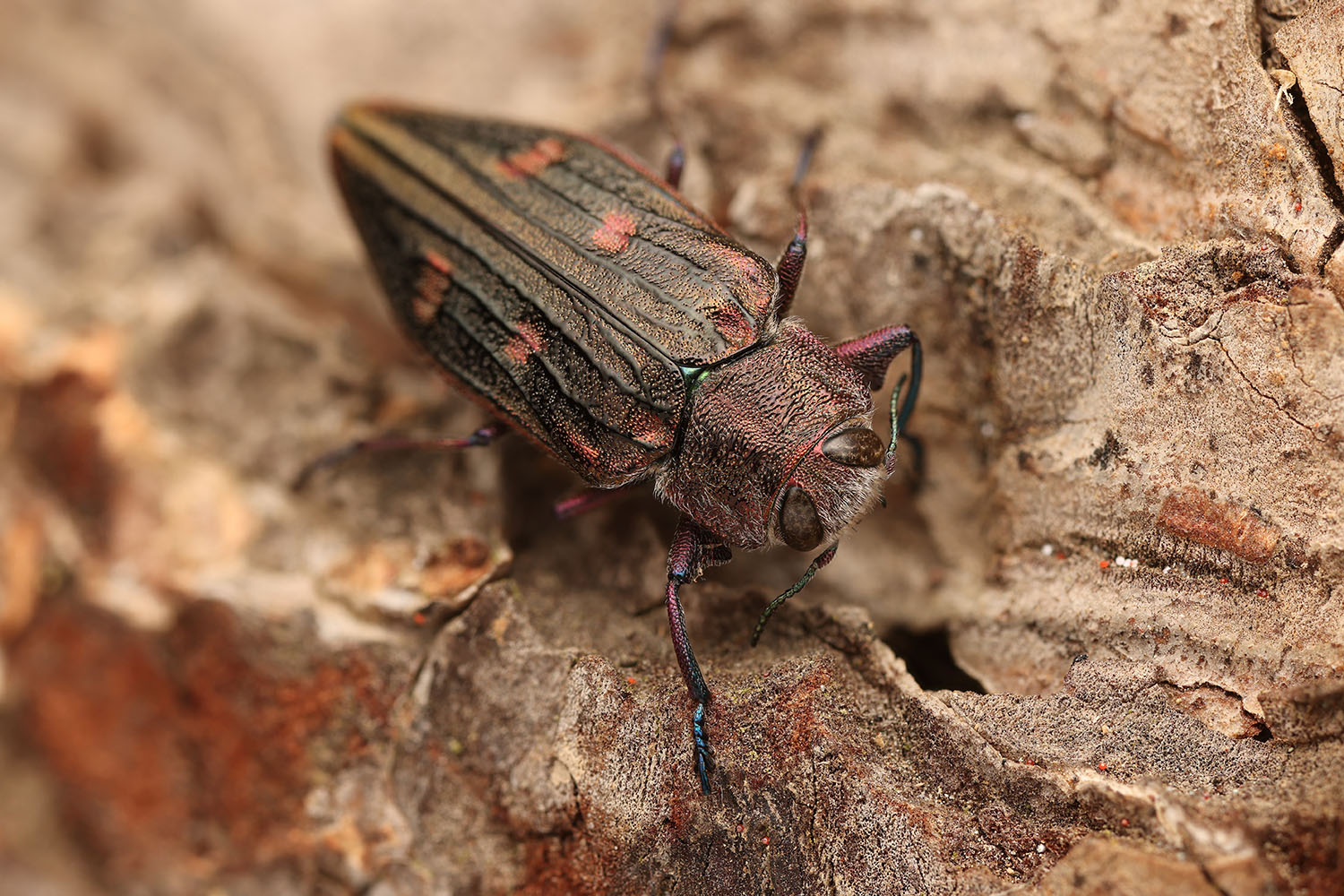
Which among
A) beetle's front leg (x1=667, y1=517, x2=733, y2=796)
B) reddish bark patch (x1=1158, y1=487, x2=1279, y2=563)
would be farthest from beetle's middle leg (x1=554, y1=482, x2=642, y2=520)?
reddish bark patch (x1=1158, y1=487, x2=1279, y2=563)

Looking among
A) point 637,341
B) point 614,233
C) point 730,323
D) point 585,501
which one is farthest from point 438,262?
point 730,323

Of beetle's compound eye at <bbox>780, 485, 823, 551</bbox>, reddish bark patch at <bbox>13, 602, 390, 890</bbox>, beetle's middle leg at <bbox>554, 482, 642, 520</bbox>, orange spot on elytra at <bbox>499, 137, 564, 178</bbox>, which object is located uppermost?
orange spot on elytra at <bbox>499, 137, 564, 178</bbox>

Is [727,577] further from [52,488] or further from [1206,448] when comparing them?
[52,488]

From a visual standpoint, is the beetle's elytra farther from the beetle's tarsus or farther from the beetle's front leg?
the beetle's tarsus

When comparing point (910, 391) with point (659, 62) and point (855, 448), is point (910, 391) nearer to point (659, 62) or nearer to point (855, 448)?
point (855, 448)

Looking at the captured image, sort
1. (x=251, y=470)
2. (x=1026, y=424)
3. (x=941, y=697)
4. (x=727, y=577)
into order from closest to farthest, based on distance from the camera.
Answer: (x=941, y=697) < (x=1026, y=424) < (x=727, y=577) < (x=251, y=470)

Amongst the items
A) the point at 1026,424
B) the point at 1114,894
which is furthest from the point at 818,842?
the point at 1026,424
